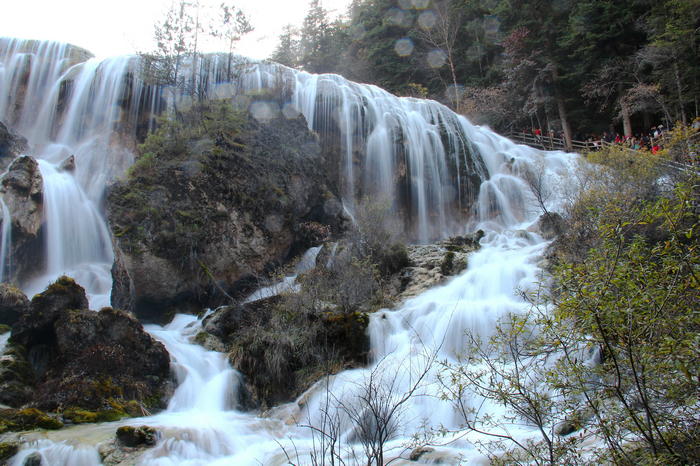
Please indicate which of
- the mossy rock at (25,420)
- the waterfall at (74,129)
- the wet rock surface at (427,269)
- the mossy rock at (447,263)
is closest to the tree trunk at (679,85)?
the wet rock surface at (427,269)

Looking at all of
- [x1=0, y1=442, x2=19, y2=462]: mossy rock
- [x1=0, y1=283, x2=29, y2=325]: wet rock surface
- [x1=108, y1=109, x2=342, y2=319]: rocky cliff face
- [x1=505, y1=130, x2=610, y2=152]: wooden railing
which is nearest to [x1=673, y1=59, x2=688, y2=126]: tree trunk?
[x1=505, y1=130, x2=610, y2=152]: wooden railing

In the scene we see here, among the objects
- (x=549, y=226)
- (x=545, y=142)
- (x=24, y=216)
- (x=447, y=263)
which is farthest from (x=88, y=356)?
(x=545, y=142)

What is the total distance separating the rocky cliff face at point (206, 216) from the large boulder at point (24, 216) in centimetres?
349

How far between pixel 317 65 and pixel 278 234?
27999 mm

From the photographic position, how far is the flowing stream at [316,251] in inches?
230

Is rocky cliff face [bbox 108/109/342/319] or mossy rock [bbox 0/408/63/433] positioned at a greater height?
rocky cliff face [bbox 108/109/342/319]

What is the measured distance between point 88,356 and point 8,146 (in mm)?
12942

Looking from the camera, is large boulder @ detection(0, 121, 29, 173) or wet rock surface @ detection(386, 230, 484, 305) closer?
wet rock surface @ detection(386, 230, 484, 305)

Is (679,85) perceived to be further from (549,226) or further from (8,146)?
(8,146)

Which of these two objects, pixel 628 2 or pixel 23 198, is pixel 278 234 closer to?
pixel 23 198

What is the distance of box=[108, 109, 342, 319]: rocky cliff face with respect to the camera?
10.7 m

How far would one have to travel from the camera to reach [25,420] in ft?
18.2

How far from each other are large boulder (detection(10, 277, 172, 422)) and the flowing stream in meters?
0.62

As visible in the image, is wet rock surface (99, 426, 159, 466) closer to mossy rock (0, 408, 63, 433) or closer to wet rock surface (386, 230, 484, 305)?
mossy rock (0, 408, 63, 433)
